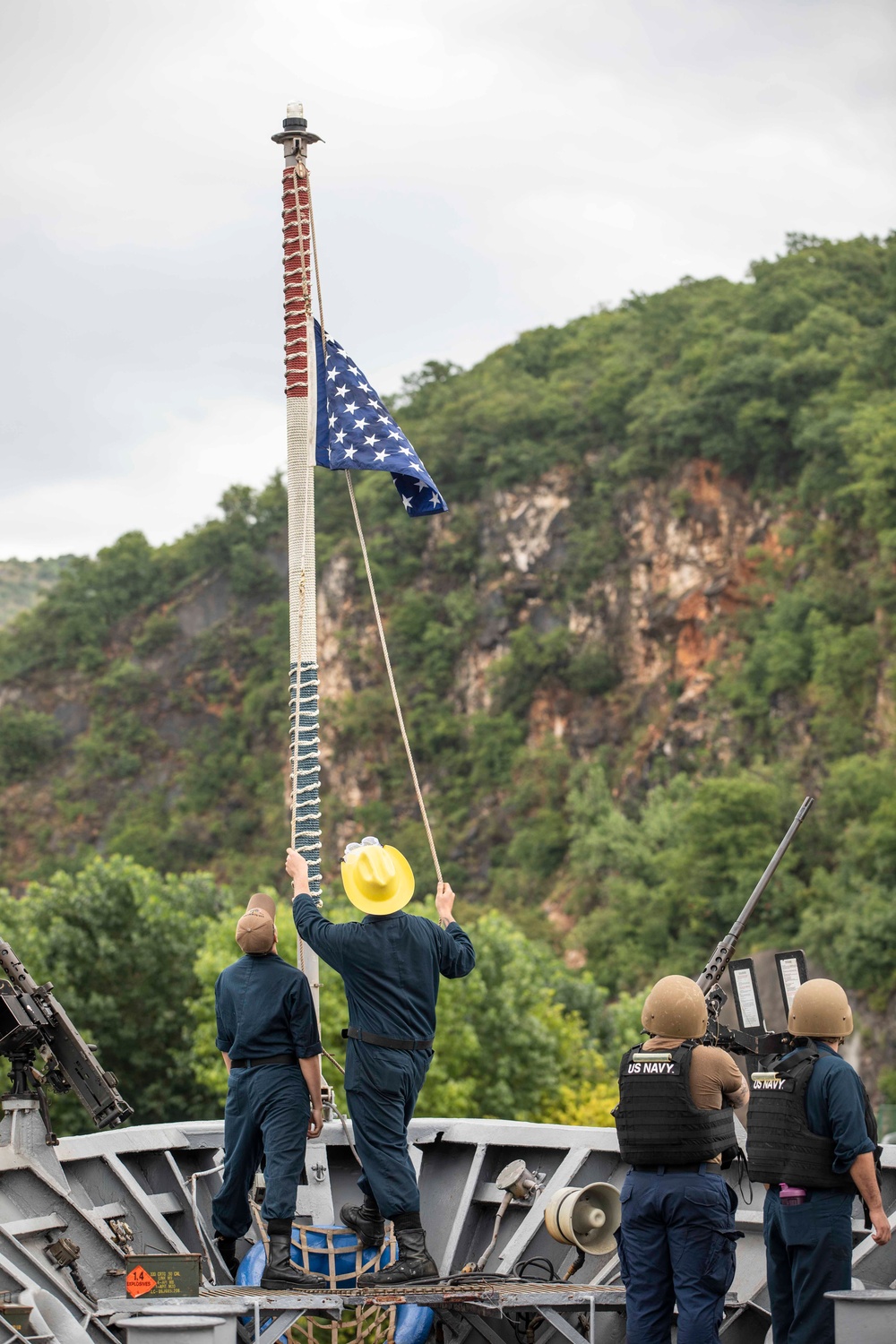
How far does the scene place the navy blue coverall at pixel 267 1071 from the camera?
7848mm

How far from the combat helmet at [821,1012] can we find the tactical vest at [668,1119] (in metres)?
0.47

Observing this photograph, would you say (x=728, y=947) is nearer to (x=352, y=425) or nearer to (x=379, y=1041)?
(x=379, y=1041)

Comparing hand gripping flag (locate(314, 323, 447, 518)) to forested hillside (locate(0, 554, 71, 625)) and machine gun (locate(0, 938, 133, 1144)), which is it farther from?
forested hillside (locate(0, 554, 71, 625))

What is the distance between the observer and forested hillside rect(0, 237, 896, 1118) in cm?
5519

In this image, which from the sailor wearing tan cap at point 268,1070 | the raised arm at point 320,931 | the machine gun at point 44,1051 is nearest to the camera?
the raised arm at point 320,931

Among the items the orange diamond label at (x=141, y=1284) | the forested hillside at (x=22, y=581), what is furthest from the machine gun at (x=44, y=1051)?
the forested hillside at (x=22, y=581)

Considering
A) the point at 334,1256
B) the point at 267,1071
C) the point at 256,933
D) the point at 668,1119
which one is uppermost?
the point at 256,933

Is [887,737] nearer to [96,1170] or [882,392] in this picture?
[882,392]

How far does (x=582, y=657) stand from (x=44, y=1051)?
6350 cm

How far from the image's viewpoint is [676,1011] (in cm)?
688

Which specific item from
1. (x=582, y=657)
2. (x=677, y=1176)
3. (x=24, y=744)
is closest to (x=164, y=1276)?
(x=677, y=1176)

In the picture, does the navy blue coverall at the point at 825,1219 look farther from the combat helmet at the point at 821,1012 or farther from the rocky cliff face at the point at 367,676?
the rocky cliff face at the point at 367,676

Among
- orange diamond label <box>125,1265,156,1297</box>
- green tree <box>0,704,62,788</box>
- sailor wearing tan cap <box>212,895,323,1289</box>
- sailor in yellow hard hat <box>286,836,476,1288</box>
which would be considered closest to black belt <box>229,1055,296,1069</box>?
sailor wearing tan cap <box>212,895,323,1289</box>

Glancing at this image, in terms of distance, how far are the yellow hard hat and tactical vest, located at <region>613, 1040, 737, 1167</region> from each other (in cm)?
148
